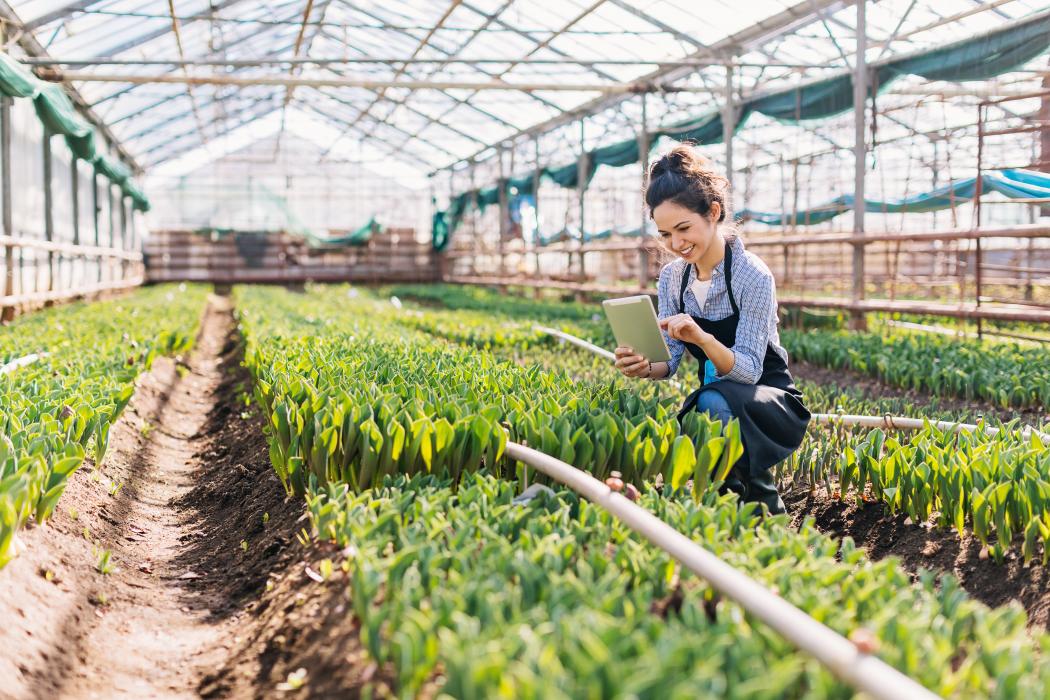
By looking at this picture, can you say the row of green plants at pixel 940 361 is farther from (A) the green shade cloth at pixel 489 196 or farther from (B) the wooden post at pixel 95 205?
(A) the green shade cloth at pixel 489 196

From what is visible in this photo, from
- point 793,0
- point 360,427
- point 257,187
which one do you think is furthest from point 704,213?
point 257,187

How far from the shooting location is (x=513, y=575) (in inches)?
70.1

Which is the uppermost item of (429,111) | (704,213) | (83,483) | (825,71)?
(429,111)

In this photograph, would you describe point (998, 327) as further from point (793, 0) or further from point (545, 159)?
point (545, 159)

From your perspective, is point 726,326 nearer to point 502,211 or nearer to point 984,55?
point 984,55

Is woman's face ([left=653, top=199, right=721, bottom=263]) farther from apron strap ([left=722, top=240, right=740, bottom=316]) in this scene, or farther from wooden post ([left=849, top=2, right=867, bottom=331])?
wooden post ([left=849, top=2, right=867, bottom=331])

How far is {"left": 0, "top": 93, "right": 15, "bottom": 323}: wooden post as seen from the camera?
10.1m

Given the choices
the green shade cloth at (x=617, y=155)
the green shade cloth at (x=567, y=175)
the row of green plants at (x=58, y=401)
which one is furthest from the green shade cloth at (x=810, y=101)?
the row of green plants at (x=58, y=401)

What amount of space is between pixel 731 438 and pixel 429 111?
20.2 metres

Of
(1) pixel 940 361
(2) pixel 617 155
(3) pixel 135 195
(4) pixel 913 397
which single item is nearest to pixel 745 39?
(2) pixel 617 155

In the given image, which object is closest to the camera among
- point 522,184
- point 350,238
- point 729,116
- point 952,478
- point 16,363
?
point 952,478

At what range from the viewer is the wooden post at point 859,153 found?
29.6 feet

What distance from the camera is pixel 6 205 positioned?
10.3 metres

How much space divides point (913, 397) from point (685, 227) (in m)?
3.03
